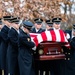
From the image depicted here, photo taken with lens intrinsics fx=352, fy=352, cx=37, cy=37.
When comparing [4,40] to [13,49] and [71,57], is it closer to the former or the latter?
[13,49]

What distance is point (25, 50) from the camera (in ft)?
26.9

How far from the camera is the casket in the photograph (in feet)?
26.4

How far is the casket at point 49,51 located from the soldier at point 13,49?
0.68m

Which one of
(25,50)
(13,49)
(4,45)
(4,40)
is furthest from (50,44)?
(4,45)

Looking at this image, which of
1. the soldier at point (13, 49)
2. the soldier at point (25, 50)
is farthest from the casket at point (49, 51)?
the soldier at point (13, 49)

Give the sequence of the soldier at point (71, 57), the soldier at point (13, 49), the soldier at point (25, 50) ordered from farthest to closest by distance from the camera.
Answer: the soldier at point (71, 57) → the soldier at point (13, 49) → the soldier at point (25, 50)

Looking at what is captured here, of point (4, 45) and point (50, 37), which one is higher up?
point (50, 37)

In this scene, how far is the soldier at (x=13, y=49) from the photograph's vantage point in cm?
849

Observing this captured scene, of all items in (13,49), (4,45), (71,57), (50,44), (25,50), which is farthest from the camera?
(4,45)

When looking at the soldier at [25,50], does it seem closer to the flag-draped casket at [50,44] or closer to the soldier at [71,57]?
the flag-draped casket at [50,44]

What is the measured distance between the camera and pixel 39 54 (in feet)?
26.5

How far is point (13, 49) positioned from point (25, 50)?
61 cm

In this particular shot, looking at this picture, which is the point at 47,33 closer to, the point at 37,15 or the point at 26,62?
the point at 26,62

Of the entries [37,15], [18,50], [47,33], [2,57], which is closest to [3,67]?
[2,57]
